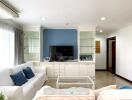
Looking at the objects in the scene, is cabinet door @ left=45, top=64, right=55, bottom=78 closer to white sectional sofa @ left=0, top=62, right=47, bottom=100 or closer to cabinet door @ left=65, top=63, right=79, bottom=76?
cabinet door @ left=65, top=63, right=79, bottom=76

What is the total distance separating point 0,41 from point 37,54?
7.67 ft

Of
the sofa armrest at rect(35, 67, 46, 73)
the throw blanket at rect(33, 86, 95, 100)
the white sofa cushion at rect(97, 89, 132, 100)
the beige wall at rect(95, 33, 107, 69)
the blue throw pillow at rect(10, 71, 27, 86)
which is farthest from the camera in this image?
the beige wall at rect(95, 33, 107, 69)

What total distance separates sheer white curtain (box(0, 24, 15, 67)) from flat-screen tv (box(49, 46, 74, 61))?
6.41 ft

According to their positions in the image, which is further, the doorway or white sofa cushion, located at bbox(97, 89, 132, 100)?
the doorway

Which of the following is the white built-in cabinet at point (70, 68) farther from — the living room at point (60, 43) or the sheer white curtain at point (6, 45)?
the sheer white curtain at point (6, 45)

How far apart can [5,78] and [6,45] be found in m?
2.12

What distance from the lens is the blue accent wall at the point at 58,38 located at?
8.01 metres

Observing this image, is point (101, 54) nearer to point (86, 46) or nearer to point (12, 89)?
point (86, 46)

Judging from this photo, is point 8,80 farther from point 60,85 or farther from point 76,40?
point 76,40

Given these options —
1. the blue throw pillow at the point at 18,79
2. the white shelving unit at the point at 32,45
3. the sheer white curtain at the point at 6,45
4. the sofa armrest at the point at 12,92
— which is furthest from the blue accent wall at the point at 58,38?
the sofa armrest at the point at 12,92

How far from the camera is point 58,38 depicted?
8.01 m

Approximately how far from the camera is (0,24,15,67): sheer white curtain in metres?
5.30

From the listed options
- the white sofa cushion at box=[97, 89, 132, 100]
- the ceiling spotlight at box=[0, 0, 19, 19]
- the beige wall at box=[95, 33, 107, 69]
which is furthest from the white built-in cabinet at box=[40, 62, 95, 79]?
the white sofa cushion at box=[97, 89, 132, 100]

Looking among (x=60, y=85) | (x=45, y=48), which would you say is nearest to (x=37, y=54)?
(x=45, y=48)
